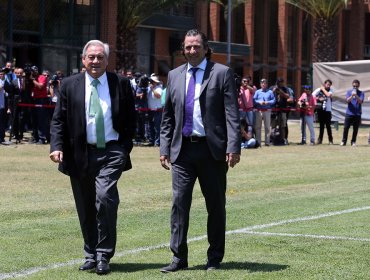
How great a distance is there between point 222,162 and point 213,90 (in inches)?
24.8

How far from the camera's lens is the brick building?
111 feet

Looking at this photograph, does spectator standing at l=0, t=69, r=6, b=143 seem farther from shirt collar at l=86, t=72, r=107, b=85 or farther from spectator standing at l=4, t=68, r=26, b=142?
shirt collar at l=86, t=72, r=107, b=85

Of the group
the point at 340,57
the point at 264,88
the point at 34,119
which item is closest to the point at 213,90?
the point at 34,119

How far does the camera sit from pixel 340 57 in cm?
5972

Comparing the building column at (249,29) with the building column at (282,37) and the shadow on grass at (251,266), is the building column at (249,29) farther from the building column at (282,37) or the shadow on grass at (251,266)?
the shadow on grass at (251,266)

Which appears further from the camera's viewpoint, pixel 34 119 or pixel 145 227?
pixel 34 119

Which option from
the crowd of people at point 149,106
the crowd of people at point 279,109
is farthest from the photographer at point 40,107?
the crowd of people at point 279,109

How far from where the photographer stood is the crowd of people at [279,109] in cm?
2680

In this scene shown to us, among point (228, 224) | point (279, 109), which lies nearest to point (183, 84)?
point (228, 224)

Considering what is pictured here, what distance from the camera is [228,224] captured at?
11297 mm

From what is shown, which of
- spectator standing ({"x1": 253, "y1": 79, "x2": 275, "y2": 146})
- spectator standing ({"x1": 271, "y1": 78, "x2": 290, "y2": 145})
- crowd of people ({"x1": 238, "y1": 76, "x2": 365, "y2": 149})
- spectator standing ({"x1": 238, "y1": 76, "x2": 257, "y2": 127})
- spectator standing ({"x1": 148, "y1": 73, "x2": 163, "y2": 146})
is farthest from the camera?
spectator standing ({"x1": 271, "y1": 78, "x2": 290, "y2": 145})

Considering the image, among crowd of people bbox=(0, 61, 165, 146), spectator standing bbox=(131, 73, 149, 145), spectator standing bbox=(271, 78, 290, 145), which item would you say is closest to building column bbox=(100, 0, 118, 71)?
spectator standing bbox=(271, 78, 290, 145)

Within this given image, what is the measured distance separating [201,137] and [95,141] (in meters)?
0.91

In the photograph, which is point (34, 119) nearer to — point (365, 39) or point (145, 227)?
point (145, 227)
